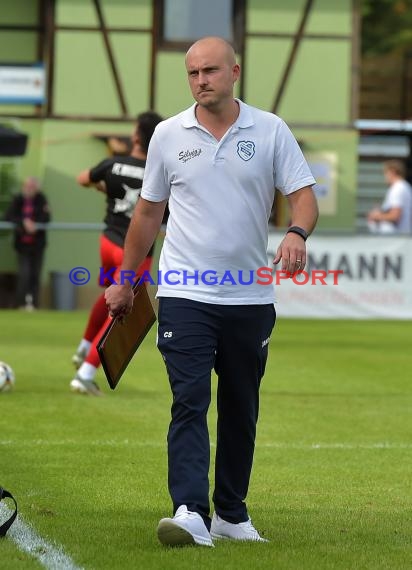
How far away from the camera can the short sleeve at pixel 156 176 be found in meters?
6.59

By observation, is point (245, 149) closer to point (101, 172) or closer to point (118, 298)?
point (118, 298)

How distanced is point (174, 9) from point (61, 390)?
19.0m

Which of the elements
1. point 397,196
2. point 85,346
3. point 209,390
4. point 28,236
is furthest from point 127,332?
point 28,236

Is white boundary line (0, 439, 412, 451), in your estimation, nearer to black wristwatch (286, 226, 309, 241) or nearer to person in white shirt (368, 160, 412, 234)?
black wristwatch (286, 226, 309, 241)

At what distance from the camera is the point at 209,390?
646cm

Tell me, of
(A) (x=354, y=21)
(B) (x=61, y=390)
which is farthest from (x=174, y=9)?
(B) (x=61, y=390)

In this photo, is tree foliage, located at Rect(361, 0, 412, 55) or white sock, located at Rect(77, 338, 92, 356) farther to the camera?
tree foliage, located at Rect(361, 0, 412, 55)

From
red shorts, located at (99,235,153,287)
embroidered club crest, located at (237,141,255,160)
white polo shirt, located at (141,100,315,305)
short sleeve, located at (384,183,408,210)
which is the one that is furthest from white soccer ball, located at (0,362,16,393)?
short sleeve, located at (384,183,408,210)

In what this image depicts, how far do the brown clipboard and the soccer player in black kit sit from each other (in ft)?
18.0

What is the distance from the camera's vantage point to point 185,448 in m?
6.39

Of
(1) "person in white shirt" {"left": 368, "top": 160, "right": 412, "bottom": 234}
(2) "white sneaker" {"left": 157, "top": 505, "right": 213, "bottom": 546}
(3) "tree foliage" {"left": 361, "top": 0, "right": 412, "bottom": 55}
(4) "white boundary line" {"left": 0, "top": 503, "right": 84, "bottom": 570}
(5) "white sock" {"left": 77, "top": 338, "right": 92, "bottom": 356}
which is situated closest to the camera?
(4) "white boundary line" {"left": 0, "top": 503, "right": 84, "bottom": 570}

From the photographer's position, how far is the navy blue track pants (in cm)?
639

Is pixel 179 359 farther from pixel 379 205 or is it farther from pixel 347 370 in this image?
pixel 379 205

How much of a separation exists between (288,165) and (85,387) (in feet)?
21.3
